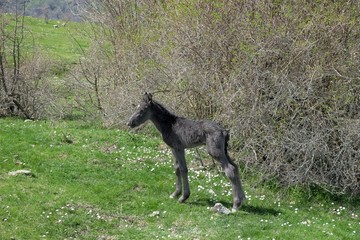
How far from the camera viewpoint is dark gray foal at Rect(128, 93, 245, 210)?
42.8 feet

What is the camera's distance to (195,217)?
1286 centimetres

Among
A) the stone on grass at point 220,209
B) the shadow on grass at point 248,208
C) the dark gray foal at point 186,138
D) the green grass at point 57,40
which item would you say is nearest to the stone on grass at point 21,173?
the dark gray foal at point 186,138

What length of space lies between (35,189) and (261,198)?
5666 mm

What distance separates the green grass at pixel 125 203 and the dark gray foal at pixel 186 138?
55cm

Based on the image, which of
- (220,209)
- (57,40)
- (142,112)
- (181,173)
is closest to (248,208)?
(220,209)

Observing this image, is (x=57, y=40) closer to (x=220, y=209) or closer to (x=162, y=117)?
(x=162, y=117)

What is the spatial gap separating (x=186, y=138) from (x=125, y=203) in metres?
2.14

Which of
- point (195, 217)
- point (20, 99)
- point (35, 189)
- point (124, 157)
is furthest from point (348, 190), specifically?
Result: point (20, 99)

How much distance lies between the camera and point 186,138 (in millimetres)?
13461

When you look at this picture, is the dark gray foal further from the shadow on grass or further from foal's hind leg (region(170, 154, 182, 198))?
the shadow on grass

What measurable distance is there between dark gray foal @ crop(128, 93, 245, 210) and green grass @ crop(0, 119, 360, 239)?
1.79ft

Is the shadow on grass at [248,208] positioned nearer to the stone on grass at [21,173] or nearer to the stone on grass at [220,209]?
the stone on grass at [220,209]

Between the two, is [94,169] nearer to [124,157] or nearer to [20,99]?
[124,157]

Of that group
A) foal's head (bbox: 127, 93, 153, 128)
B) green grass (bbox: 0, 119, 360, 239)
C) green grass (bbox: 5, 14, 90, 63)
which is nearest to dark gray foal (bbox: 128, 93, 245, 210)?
foal's head (bbox: 127, 93, 153, 128)
